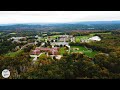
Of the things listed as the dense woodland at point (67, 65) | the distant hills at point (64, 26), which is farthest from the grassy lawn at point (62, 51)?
the distant hills at point (64, 26)

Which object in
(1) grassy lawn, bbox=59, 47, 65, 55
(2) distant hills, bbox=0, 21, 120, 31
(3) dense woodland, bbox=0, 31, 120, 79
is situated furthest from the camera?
(2) distant hills, bbox=0, 21, 120, 31

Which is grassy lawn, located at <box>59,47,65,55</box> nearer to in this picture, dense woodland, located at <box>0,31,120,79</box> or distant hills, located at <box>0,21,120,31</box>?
dense woodland, located at <box>0,31,120,79</box>

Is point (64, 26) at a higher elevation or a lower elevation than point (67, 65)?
higher

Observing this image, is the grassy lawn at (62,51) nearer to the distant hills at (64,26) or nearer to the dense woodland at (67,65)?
the dense woodland at (67,65)

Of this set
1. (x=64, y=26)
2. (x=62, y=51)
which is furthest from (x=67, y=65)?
(x=64, y=26)

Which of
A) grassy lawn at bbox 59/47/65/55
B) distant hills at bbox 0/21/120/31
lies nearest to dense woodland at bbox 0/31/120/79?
grassy lawn at bbox 59/47/65/55

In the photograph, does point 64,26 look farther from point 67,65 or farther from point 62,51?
point 67,65

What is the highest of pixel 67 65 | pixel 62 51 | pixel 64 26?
pixel 64 26

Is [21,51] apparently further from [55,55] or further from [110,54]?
[110,54]
